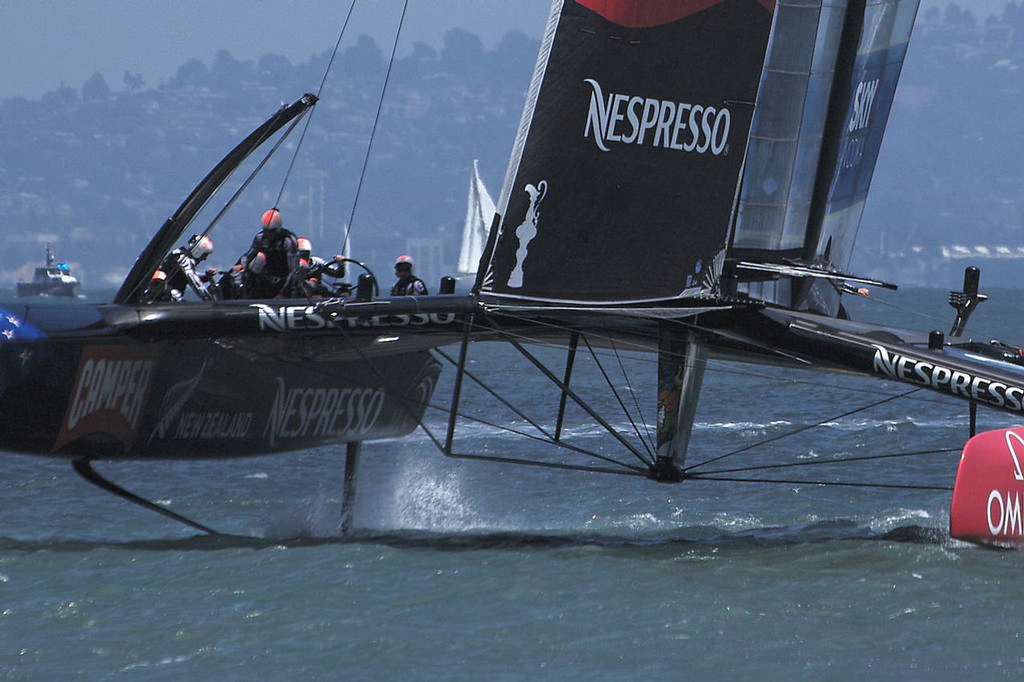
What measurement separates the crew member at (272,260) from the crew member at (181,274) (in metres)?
0.26

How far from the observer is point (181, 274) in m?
8.66

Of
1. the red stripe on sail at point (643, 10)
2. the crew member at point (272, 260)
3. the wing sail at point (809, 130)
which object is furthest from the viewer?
the wing sail at point (809, 130)

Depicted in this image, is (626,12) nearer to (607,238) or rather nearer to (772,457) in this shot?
(607,238)

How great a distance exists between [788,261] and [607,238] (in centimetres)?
259

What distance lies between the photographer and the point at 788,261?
991 centimetres

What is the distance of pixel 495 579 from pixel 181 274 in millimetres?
2624

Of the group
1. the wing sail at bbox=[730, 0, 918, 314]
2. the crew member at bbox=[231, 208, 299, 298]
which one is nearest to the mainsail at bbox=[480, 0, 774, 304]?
the crew member at bbox=[231, 208, 299, 298]

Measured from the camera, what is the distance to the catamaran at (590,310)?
296 inches

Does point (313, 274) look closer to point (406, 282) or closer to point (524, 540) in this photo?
point (406, 282)

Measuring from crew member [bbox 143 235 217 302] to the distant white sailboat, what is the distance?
19111 mm

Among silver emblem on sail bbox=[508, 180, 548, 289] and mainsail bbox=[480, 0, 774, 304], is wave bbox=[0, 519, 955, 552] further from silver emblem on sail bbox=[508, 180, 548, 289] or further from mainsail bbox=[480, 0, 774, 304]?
silver emblem on sail bbox=[508, 180, 548, 289]

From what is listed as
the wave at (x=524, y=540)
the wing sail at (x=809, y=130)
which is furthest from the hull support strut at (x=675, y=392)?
the wing sail at (x=809, y=130)

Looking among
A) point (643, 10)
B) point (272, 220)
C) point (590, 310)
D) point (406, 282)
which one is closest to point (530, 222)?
point (590, 310)

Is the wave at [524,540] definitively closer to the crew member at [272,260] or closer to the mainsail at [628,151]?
the crew member at [272,260]
